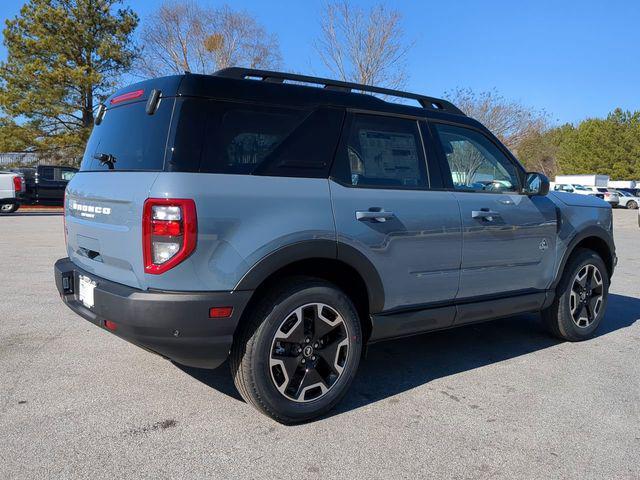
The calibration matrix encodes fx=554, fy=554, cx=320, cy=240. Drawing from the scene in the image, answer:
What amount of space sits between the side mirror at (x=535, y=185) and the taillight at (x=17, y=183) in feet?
58.7

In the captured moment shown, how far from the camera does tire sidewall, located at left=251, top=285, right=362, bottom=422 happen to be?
10.3 feet

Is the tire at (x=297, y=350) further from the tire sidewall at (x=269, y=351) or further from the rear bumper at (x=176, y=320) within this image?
the rear bumper at (x=176, y=320)

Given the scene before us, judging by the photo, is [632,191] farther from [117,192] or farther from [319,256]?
[117,192]

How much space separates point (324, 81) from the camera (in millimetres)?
3770

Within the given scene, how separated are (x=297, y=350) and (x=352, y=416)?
0.56 m

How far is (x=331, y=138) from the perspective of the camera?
3.49 meters

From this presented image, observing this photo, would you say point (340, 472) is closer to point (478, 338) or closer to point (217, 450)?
point (217, 450)

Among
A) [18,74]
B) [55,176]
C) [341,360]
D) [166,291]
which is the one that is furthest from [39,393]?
[18,74]

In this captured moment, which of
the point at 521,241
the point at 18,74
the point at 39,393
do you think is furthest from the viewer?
the point at 18,74

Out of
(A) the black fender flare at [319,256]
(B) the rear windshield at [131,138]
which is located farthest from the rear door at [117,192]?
(A) the black fender flare at [319,256]

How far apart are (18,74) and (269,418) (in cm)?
2834

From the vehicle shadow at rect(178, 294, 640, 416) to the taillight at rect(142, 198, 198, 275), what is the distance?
1.23 meters

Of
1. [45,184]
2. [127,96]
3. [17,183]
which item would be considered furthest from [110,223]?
[45,184]

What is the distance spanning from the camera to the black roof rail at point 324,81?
10.9 feet
